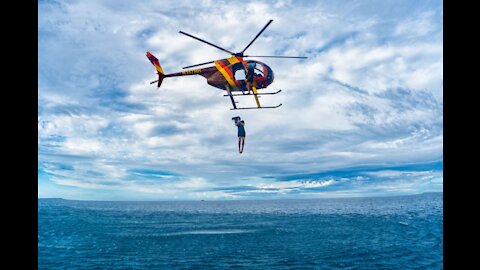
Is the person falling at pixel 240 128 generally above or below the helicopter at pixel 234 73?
below

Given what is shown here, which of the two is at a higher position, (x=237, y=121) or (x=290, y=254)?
(x=237, y=121)

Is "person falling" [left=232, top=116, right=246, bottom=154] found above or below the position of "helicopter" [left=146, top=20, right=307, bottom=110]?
below

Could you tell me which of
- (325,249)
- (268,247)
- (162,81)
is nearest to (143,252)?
(268,247)

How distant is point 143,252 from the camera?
2661 centimetres
